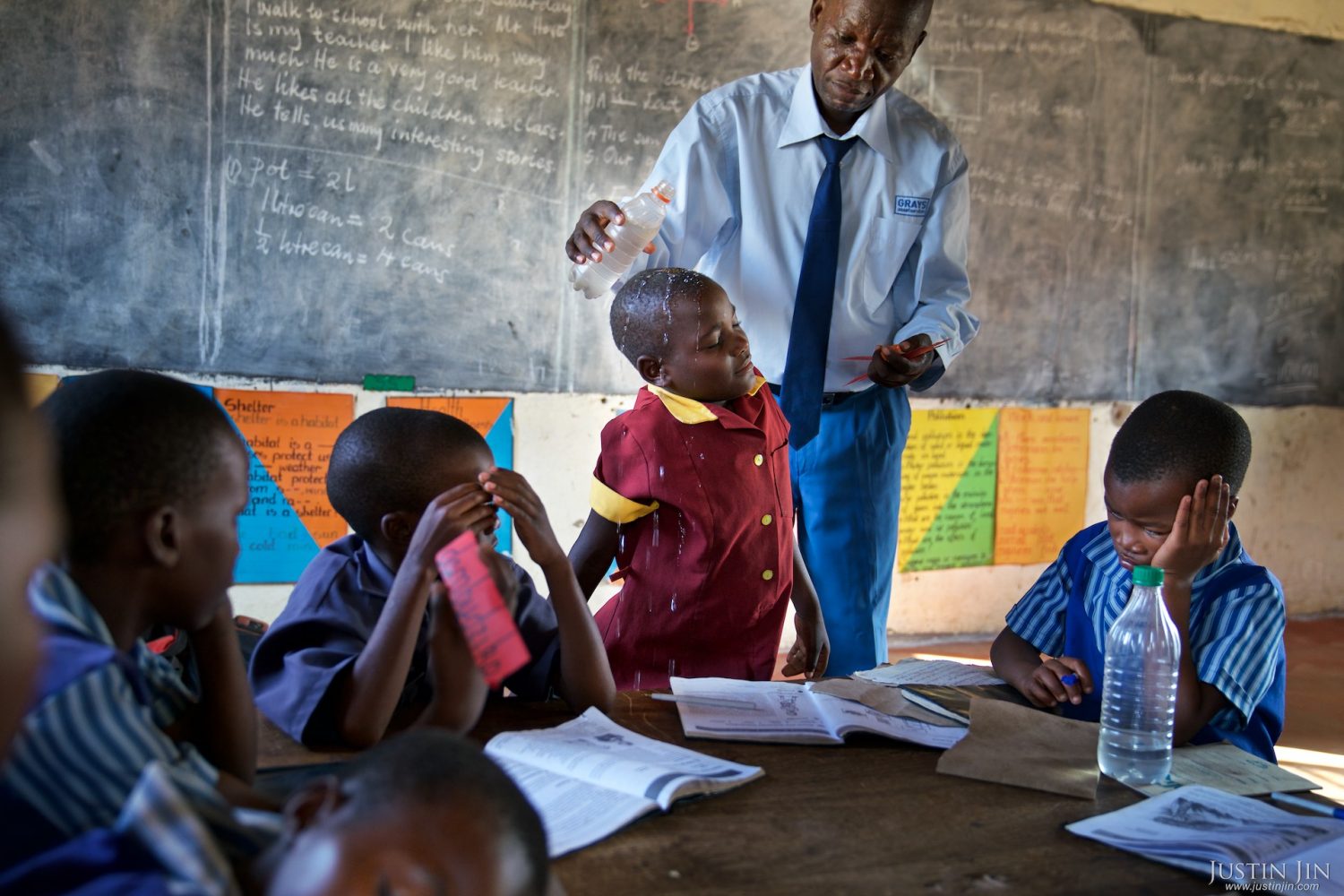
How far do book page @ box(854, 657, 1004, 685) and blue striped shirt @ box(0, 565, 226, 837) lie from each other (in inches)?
49.6

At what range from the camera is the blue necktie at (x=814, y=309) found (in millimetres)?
2631

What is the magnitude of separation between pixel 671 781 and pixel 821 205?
173cm

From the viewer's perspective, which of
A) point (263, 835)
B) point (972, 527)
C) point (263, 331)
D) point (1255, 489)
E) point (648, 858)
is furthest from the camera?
point (1255, 489)

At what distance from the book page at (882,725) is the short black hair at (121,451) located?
0.93 metres

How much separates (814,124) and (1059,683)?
1471 mm

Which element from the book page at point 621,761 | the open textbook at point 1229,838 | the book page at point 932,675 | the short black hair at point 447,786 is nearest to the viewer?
the short black hair at point 447,786

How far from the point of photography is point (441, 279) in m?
4.07

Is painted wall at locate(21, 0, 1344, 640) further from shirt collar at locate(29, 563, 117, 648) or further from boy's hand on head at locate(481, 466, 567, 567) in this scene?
shirt collar at locate(29, 563, 117, 648)

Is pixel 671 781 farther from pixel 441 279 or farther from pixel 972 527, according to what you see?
pixel 972 527

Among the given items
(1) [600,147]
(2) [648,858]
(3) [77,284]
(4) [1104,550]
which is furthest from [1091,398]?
(2) [648,858]

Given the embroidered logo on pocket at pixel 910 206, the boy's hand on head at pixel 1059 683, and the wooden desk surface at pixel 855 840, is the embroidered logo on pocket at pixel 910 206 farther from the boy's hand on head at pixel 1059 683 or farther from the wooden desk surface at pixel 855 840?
the wooden desk surface at pixel 855 840

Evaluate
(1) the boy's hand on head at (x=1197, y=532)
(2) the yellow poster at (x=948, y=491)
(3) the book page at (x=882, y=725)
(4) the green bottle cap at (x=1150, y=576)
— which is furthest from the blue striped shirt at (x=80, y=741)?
(2) the yellow poster at (x=948, y=491)

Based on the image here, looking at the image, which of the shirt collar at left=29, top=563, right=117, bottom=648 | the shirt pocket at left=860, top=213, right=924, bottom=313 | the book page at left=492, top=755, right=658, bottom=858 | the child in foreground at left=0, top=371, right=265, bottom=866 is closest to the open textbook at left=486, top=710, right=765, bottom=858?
the book page at left=492, top=755, right=658, bottom=858

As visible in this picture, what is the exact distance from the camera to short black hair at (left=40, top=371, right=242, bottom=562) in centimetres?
108
